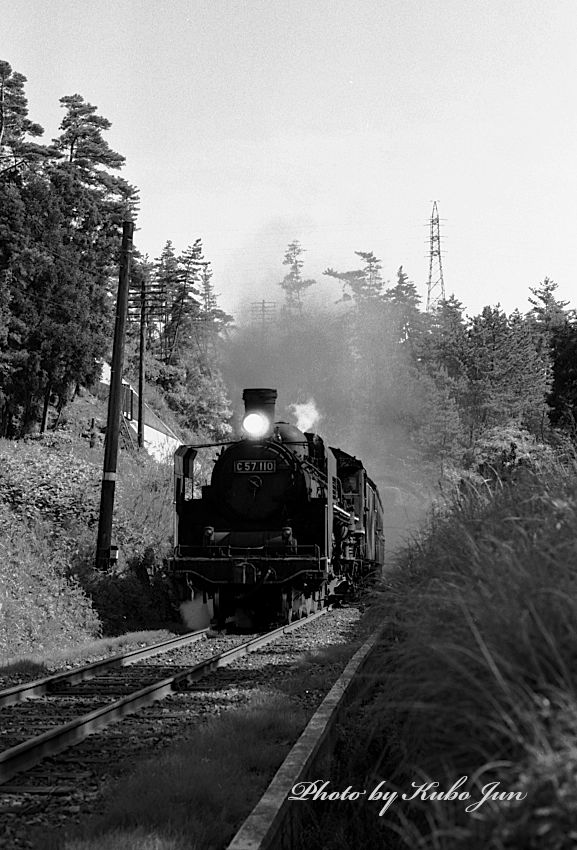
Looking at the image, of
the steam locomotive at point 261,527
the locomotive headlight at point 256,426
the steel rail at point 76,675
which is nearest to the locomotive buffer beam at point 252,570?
the steam locomotive at point 261,527

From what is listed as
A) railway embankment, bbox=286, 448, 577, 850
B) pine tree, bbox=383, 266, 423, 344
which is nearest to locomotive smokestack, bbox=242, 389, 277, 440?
railway embankment, bbox=286, 448, 577, 850

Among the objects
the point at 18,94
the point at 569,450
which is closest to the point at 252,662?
the point at 569,450

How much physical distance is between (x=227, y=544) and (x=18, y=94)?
45.0 m

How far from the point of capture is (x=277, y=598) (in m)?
17.9

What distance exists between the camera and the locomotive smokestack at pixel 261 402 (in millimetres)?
18516

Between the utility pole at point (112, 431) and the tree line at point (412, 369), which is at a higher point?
the tree line at point (412, 369)

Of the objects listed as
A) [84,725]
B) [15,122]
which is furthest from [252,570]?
[15,122]

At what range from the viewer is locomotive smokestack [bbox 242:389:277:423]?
18.5 meters

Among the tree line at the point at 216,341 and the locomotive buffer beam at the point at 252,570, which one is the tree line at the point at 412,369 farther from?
the locomotive buffer beam at the point at 252,570

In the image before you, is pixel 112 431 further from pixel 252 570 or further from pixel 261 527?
pixel 252 570

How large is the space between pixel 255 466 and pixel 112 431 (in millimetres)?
3970

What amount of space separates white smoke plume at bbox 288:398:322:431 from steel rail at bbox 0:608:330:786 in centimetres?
6232

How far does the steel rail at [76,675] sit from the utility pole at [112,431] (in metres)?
4.77

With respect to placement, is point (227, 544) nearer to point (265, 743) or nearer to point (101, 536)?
point (101, 536)
